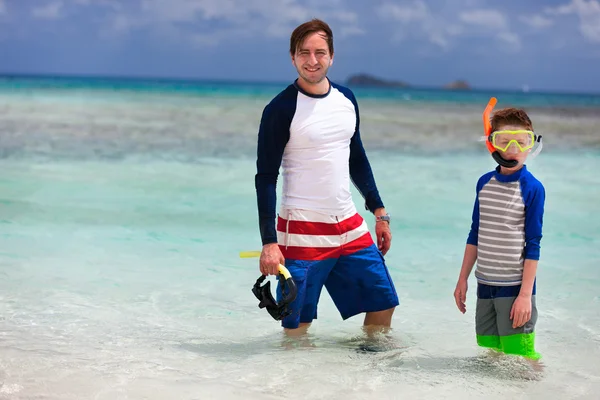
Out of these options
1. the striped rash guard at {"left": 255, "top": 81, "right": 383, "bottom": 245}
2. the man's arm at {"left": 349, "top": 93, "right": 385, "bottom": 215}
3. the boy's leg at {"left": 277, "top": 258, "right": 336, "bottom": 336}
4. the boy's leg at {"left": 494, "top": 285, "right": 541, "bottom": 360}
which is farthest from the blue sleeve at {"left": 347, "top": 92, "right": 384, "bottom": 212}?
the boy's leg at {"left": 494, "top": 285, "right": 541, "bottom": 360}

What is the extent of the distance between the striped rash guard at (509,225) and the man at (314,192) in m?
0.57

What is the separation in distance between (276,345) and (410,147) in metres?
12.3

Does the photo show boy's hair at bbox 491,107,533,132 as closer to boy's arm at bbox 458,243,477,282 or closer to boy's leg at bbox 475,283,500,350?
boy's arm at bbox 458,243,477,282

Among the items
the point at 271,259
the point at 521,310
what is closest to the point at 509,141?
the point at 521,310

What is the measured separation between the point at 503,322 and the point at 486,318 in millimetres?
90

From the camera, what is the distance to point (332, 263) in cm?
358

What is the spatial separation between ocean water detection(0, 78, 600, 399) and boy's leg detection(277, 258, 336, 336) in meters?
0.19

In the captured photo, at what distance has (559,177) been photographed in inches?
453

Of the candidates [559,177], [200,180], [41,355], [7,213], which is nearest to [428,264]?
[41,355]

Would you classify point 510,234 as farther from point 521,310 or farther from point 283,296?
point 283,296

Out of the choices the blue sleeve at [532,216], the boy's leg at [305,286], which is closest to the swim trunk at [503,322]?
the blue sleeve at [532,216]

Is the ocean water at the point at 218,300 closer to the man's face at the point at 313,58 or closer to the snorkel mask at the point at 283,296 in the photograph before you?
the snorkel mask at the point at 283,296

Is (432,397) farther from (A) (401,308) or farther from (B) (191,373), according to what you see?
(A) (401,308)

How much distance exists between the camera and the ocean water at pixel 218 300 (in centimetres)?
336
